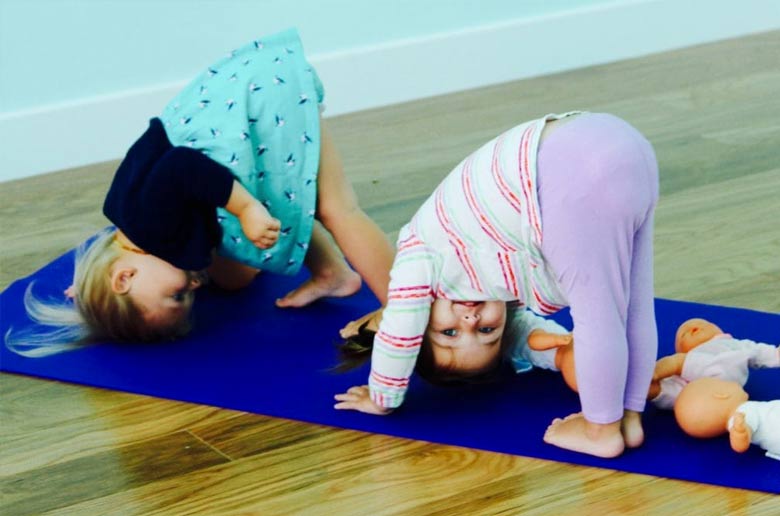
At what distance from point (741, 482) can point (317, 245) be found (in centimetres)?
81

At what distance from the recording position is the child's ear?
1665 millimetres

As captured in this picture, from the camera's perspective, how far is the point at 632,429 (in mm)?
1362

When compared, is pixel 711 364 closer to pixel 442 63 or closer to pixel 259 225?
pixel 259 225

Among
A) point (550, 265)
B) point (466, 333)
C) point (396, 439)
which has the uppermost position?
point (550, 265)

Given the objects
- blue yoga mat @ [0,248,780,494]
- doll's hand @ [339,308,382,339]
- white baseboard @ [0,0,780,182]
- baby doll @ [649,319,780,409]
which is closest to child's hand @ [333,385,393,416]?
blue yoga mat @ [0,248,780,494]

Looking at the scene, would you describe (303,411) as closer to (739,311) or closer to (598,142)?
(598,142)

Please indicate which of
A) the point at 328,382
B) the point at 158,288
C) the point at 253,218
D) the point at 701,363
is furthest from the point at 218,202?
the point at 701,363

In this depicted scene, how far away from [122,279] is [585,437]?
0.70 m

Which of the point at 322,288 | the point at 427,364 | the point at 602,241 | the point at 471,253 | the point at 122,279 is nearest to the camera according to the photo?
the point at 602,241

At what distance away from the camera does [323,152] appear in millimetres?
1722

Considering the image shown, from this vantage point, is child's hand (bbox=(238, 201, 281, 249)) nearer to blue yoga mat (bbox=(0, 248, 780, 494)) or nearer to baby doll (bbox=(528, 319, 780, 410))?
blue yoga mat (bbox=(0, 248, 780, 494))

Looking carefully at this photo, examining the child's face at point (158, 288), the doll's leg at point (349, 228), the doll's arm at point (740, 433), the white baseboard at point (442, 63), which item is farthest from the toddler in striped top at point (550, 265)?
the white baseboard at point (442, 63)

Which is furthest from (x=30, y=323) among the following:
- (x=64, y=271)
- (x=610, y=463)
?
(x=610, y=463)

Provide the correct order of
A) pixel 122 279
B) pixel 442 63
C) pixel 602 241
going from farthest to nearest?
pixel 442 63 < pixel 122 279 < pixel 602 241
